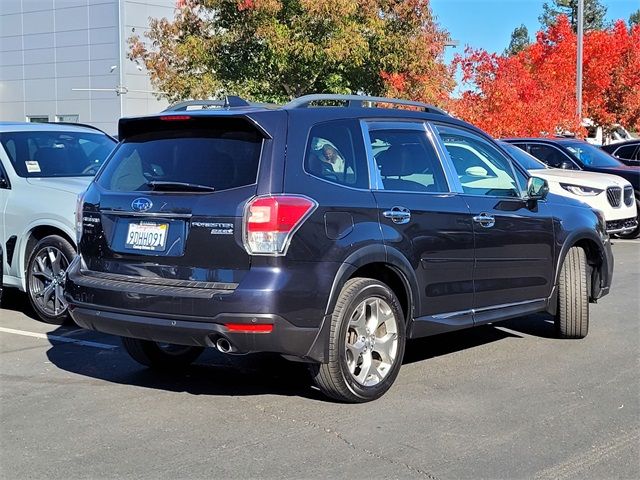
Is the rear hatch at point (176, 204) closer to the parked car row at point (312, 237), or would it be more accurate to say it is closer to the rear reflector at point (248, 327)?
the parked car row at point (312, 237)

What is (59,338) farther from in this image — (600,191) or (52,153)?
(600,191)

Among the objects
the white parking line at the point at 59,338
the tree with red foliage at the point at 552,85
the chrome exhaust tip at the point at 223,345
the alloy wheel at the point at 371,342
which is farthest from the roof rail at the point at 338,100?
the tree with red foliage at the point at 552,85

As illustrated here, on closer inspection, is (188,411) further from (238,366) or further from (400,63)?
(400,63)

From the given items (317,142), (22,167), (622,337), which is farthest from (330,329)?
(22,167)

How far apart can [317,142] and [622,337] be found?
11.8 feet

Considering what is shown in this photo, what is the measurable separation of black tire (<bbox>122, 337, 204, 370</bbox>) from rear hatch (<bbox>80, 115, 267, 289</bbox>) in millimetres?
893

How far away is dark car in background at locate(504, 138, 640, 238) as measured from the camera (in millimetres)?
14438

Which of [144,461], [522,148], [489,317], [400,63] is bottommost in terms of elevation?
[144,461]

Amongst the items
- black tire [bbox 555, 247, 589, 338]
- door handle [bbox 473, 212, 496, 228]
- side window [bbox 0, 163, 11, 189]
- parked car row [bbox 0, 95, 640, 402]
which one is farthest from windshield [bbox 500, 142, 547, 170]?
side window [bbox 0, 163, 11, 189]

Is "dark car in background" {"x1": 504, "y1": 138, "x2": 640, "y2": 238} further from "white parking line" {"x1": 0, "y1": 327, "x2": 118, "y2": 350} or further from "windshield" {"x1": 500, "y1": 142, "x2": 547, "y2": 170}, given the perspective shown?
"white parking line" {"x1": 0, "y1": 327, "x2": 118, "y2": 350}

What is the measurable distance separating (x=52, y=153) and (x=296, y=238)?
4631 mm

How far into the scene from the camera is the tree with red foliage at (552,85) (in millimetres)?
21047

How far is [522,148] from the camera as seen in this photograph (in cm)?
A: 1505

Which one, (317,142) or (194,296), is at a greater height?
(317,142)
